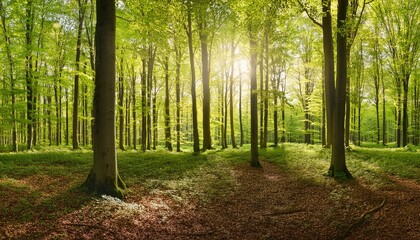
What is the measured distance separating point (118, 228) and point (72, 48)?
81.2ft

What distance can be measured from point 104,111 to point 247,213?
6.04 meters

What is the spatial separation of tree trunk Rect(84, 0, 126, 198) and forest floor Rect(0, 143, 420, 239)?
84 centimetres

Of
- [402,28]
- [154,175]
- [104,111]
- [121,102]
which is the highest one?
[402,28]

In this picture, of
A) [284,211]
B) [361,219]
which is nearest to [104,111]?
[284,211]

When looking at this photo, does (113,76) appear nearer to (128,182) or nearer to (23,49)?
(128,182)

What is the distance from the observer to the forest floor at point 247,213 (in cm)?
717

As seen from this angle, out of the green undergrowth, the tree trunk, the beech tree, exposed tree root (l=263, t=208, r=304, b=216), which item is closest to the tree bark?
the green undergrowth

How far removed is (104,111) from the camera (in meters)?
9.77

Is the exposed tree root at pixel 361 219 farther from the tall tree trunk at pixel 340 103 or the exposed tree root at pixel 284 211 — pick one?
the tall tree trunk at pixel 340 103

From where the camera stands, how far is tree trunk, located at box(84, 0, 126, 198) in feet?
31.9

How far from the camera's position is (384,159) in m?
16.2

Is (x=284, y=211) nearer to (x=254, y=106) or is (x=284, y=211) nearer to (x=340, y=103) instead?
(x=340, y=103)

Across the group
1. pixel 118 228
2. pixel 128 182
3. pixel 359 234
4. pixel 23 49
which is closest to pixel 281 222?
pixel 359 234

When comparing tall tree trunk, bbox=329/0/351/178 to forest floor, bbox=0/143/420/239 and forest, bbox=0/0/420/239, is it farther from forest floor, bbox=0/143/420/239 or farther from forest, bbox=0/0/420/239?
forest floor, bbox=0/143/420/239
